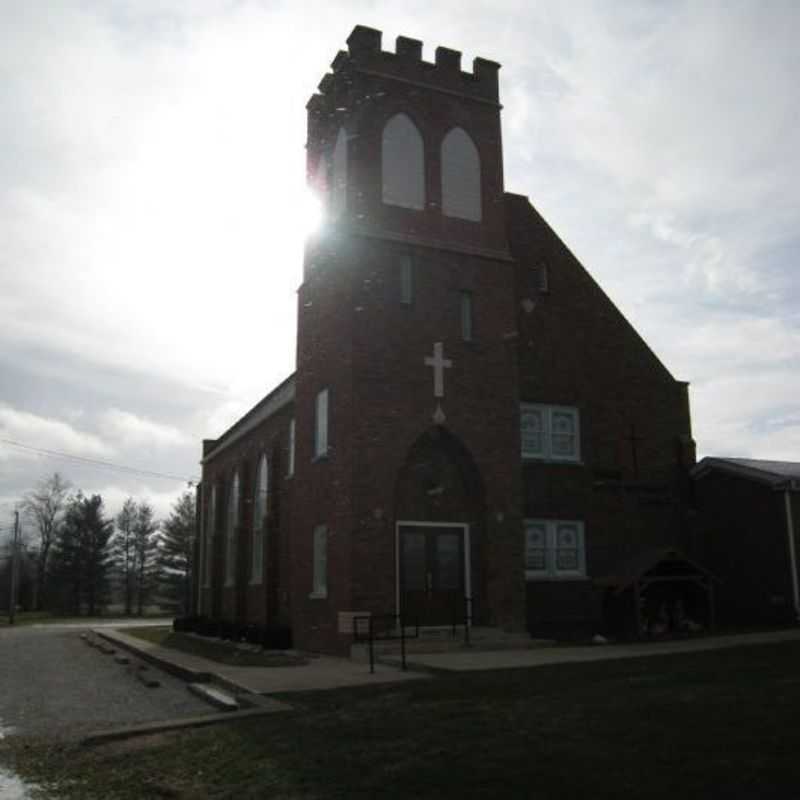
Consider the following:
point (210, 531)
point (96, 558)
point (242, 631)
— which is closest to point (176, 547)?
point (96, 558)

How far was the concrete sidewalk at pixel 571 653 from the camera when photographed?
14.8m

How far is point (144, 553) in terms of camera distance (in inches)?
3634

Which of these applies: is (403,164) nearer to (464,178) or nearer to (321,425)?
(464,178)

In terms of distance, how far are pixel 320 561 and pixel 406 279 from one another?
269 inches

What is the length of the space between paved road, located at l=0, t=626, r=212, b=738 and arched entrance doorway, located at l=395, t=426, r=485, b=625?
18.5 feet

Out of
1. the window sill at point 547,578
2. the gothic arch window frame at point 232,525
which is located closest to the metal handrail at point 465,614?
the window sill at point 547,578

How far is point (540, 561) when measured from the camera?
75.1 ft

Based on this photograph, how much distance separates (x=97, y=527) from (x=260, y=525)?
57202 mm

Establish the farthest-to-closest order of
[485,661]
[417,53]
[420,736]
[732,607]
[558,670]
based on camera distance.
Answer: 1. [732,607]
2. [417,53]
3. [485,661]
4. [558,670]
5. [420,736]

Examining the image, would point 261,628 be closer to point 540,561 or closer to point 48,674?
point 48,674

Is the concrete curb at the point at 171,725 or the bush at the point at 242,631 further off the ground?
the bush at the point at 242,631

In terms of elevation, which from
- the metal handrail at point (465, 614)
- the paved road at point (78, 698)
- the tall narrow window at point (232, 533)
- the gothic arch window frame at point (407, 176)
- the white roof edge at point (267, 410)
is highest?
the gothic arch window frame at point (407, 176)

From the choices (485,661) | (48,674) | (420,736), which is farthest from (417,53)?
(420,736)

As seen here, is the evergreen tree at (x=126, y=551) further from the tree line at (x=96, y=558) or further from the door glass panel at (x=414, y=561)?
the door glass panel at (x=414, y=561)
